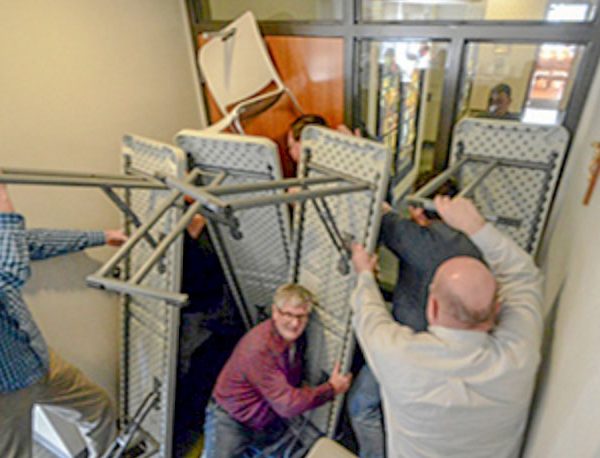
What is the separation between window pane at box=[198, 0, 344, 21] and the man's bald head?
56.5 inches

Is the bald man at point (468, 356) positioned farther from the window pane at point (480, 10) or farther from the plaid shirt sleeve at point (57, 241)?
the plaid shirt sleeve at point (57, 241)

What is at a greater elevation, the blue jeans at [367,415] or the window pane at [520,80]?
the window pane at [520,80]

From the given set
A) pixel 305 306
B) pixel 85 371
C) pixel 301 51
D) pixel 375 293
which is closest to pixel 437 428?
pixel 375 293

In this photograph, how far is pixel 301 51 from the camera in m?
2.21

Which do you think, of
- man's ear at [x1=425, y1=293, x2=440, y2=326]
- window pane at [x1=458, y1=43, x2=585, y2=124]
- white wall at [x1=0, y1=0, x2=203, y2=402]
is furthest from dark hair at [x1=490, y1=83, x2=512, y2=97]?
white wall at [x1=0, y1=0, x2=203, y2=402]

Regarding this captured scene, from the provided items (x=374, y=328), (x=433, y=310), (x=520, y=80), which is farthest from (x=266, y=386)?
(x=520, y=80)

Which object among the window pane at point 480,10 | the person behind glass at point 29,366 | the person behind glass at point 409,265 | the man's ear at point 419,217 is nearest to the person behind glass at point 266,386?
the person behind glass at point 409,265

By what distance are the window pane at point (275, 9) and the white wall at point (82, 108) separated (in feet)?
0.64

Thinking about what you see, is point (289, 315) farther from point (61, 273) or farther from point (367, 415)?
point (61, 273)

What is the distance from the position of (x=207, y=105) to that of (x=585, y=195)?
2190 millimetres

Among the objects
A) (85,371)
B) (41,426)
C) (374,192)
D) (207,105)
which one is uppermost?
(207,105)

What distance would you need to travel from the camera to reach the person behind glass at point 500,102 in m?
1.83

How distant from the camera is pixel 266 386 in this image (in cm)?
195

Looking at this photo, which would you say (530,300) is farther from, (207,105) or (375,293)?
(207,105)
